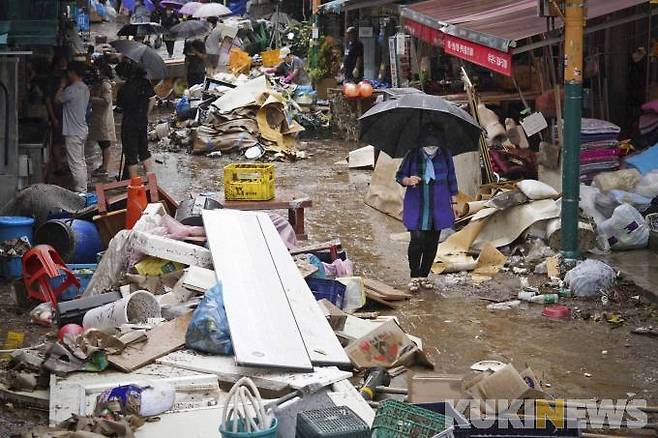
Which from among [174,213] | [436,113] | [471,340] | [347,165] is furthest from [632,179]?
[347,165]

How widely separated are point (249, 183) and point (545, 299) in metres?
3.69

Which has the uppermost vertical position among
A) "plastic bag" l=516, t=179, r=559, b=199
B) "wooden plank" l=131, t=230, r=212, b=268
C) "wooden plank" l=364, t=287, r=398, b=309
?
"plastic bag" l=516, t=179, r=559, b=199

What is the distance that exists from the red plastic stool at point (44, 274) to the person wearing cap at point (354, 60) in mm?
14615

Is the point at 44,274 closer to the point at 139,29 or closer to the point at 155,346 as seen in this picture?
the point at 155,346

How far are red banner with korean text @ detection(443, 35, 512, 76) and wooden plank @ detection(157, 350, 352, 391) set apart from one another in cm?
652

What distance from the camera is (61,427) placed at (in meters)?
6.19

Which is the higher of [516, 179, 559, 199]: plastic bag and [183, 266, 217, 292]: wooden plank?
[516, 179, 559, 199]: plastic bag

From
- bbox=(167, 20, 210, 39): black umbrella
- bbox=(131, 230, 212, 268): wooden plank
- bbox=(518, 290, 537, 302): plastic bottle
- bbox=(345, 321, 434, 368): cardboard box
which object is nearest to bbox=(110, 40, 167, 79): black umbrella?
bbox=(131, 230, 212, 268): wooden plank

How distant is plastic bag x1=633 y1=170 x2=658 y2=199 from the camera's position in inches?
468

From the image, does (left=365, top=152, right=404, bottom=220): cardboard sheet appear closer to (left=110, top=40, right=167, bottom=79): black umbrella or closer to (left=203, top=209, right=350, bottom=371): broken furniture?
(left=110, top=40, right=167, bottom=79): black umbrella

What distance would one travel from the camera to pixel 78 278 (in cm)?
1005

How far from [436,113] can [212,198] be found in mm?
2822

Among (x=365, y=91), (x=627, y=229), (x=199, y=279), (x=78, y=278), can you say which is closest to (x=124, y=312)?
(x=199, y=279)

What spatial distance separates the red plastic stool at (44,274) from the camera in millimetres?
9656
